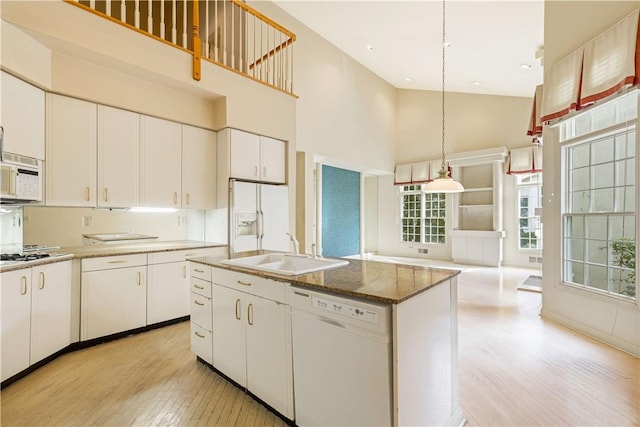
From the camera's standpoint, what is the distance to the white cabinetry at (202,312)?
2268mm

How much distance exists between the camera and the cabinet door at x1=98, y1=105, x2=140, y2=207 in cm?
297

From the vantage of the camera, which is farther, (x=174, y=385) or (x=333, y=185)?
(x=333, y=185)

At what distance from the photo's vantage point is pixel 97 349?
271 centimetres

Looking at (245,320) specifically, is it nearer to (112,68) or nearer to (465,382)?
(465,382)

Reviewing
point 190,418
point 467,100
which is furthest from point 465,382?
point 467,100

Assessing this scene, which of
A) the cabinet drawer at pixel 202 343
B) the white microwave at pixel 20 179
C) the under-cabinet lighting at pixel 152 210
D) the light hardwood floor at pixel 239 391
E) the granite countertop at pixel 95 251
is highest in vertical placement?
the white microwave at pixel 20 179

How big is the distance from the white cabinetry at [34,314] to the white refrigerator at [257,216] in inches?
64.5

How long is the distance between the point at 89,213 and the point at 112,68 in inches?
60.6

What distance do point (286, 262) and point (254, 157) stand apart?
205cm

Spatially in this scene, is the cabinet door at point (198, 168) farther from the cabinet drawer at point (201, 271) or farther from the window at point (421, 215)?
the window at point (421, 215)

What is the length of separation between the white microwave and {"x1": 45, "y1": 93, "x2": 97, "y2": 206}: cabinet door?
125 mm

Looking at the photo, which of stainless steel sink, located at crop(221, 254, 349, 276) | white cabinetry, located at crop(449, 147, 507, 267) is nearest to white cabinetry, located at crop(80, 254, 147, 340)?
stainless steel sink, located at crop(221, 254, 349, 276)

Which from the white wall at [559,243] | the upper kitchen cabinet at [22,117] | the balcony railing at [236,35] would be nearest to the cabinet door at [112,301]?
the upper kitchen cabinet at [22,117]

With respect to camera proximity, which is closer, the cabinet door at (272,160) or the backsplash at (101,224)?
Answer: the backsplash at (101,224)
